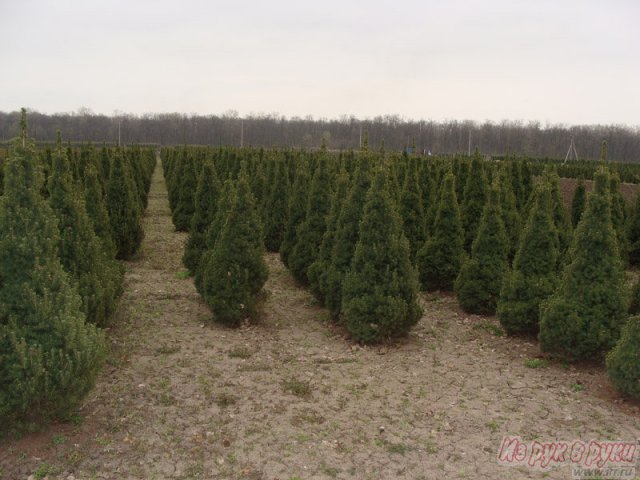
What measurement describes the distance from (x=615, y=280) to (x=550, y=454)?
306 centimetres

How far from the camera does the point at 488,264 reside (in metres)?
10.4

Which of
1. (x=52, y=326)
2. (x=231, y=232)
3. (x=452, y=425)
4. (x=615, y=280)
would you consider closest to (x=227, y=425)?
(x=52, y=326)

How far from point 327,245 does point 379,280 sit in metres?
2.23

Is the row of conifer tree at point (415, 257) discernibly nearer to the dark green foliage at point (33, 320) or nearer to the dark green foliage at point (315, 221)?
the dark green foliage at point (315, 221)

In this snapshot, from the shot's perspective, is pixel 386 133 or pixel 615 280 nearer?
pixel 615 280

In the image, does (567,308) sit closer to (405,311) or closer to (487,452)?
(405,311)

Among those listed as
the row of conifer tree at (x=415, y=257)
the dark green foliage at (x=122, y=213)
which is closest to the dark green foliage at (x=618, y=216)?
the row of conifer tree at (x=415, y=257)

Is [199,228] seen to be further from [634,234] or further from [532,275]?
[634,234]

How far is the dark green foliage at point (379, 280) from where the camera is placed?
8.54 metres

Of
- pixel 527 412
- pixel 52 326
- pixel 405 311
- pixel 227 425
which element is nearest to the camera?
pixel 52 326

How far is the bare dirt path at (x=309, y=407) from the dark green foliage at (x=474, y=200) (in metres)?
3.91

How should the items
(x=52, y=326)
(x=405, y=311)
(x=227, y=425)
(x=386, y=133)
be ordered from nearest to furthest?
1. (x=52, y=326)
2. (x=227, y=425)
3. (x=405, y=311)
4. (x=386, y=133)

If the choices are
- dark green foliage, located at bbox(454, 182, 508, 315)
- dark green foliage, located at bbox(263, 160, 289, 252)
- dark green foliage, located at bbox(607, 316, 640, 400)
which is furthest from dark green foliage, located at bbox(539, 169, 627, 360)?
dark green foliage, located at bbox(263, 160, 289, 252)

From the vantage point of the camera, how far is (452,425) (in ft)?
20.5
